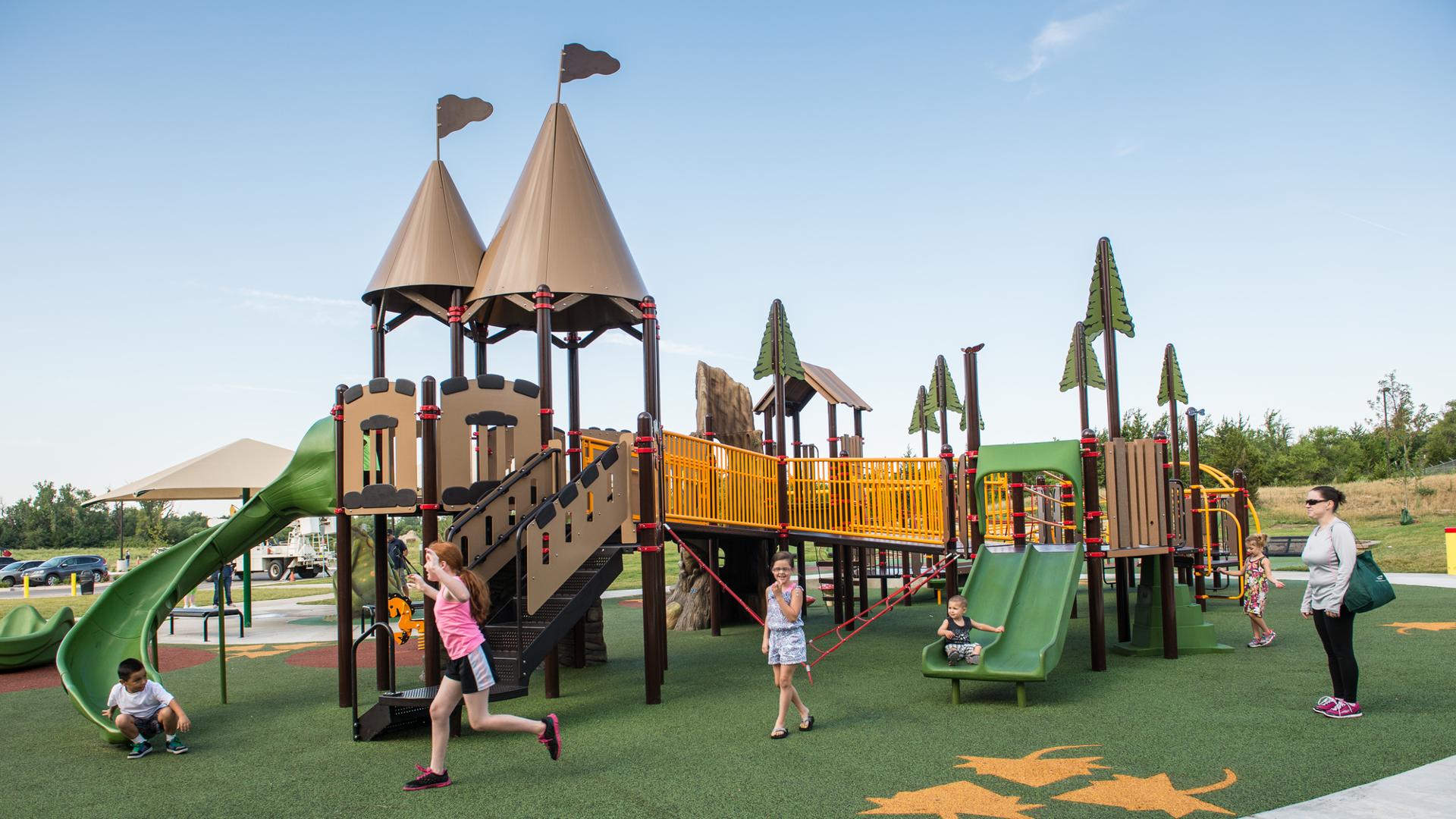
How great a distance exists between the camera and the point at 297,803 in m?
6.77

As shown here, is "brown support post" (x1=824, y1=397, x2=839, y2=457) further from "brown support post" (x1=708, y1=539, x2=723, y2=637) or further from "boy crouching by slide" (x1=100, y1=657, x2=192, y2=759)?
"boy crouching by slide" (x1=100, y1=657, x2=192, y2=759)

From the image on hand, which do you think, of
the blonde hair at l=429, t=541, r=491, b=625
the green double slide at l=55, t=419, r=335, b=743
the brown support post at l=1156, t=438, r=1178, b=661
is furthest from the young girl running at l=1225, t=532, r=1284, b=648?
the green double slide at l=55, t=419, r=335, b=743

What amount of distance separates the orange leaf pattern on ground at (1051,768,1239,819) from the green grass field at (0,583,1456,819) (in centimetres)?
4

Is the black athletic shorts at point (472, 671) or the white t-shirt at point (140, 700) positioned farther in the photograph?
the white t-shirt at point (140, 700)

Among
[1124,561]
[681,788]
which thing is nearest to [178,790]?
[681,788]

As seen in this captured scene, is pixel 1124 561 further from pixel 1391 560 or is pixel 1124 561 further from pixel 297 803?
pixel 1391 560

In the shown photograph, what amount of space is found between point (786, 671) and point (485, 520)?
364cm

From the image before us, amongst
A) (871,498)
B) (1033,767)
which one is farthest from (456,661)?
(871,498)

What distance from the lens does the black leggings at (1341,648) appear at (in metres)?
7.97

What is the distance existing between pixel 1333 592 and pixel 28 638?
15.7 m

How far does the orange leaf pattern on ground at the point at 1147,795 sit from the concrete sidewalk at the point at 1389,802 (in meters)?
0.40

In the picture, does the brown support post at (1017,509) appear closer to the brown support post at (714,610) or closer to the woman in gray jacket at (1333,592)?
the woman in gray jacket at (1333,592)

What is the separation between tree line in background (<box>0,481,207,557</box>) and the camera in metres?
75.0

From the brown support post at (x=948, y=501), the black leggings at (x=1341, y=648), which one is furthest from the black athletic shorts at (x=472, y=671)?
the brown support post at (x=948, y=501)
